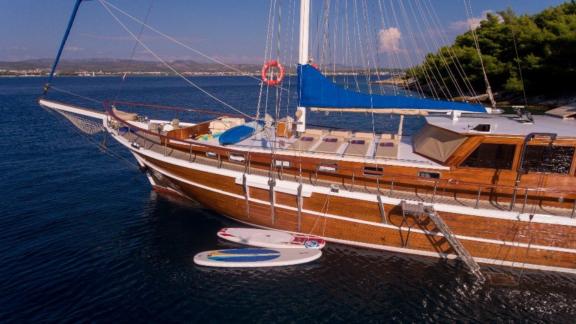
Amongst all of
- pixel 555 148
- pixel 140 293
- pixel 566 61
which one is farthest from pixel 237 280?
pixel 566 61

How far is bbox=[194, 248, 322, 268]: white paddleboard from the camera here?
11891 millimetres

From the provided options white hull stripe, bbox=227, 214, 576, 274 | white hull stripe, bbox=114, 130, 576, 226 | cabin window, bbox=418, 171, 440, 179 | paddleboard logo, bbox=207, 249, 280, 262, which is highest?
cabin window, bbox=418, 171, 440, 179

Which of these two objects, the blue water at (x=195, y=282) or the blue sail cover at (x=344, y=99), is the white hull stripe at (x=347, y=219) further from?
the blue sail cover at (x=344, y=99)

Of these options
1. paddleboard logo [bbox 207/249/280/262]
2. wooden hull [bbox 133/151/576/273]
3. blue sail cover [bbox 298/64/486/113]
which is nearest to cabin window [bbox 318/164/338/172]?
wooden hull [bbox 133/151/576/273]

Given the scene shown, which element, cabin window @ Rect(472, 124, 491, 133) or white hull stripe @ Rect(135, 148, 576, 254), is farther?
white hull stripe @ Rect(135, 148, 576, 254)

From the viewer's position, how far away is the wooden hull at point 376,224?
11078 mm

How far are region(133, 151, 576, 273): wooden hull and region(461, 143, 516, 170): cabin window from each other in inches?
63.7

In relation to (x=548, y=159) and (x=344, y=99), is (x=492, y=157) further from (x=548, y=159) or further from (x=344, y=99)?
(x=344, y=99)

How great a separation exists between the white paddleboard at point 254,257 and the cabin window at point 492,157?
5.75 m

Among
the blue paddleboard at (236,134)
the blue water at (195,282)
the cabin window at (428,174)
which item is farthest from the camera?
the blue paddleboard at (236,134)

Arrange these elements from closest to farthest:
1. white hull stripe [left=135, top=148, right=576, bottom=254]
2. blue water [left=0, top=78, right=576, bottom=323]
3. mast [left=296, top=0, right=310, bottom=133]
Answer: blue water [left=0, top=78, right=576, bottom=323], white hull stripe [left=135, top=148, right=576, bottom=254], mast [left=296, top=0, right=310, bottom=133]

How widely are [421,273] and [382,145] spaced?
478 centimetres

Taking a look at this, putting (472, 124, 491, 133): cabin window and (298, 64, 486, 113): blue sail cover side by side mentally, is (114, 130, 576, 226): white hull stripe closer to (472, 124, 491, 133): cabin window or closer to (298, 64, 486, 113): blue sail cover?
(472, 124, 491, 133): cabin window

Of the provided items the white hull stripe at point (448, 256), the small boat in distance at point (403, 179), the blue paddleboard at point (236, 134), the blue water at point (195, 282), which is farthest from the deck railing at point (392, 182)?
the blue water at point (195, 282)
